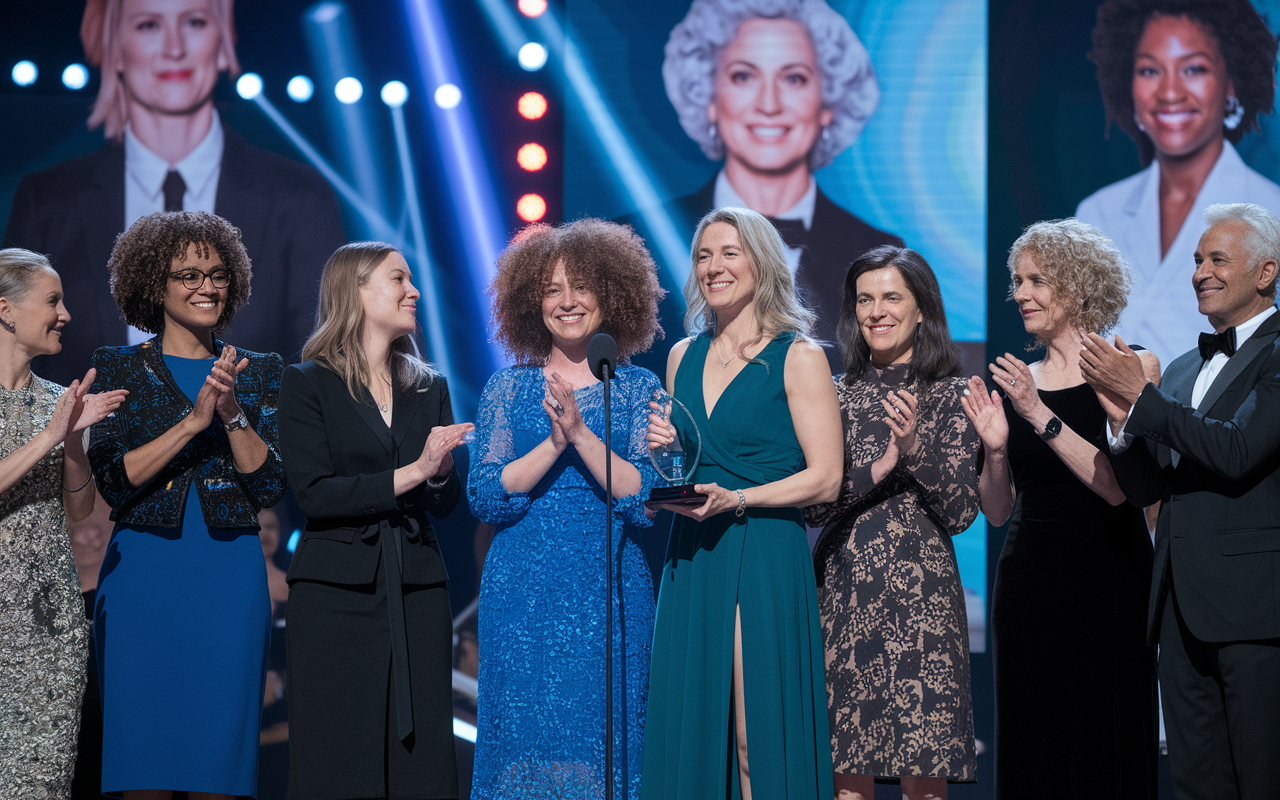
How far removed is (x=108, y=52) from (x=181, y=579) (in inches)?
113

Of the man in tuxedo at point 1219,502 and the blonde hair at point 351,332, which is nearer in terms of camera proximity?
the man in tuxedo at point 1219,502

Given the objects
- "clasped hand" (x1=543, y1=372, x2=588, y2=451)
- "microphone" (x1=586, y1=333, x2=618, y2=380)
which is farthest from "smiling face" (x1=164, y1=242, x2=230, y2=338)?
"microphone" (x1=586, y1=333, x2=618, y2=380)

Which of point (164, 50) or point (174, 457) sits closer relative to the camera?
point (174, 457)

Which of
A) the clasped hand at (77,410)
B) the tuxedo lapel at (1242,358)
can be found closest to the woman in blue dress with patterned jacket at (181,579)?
the clasped hand at (77,410)

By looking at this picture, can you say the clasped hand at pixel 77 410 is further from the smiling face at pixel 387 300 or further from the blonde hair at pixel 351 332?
the smiling face at pixel 387 300

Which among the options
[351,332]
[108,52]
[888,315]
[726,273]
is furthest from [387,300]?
[108,52]

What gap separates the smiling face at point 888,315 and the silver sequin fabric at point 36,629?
247 centimetres

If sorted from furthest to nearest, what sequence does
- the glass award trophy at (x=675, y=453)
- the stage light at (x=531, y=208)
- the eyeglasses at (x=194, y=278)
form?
the stage light at (x=531, y=208) → the eyeglasses at (x=194, y=278) → the glass award trophy at (x=675, y=453)

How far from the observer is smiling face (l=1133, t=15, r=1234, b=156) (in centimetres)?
482

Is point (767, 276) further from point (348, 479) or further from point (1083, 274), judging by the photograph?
point (348, 479)

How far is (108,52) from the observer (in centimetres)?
494

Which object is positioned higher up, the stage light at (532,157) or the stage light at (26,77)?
the stage light at (26,77)

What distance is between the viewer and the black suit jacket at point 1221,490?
110 inches

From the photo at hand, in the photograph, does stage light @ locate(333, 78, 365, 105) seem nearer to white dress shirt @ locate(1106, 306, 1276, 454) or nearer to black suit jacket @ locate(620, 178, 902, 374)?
black suit jacket @ locate(620, 178, 902, 374)
